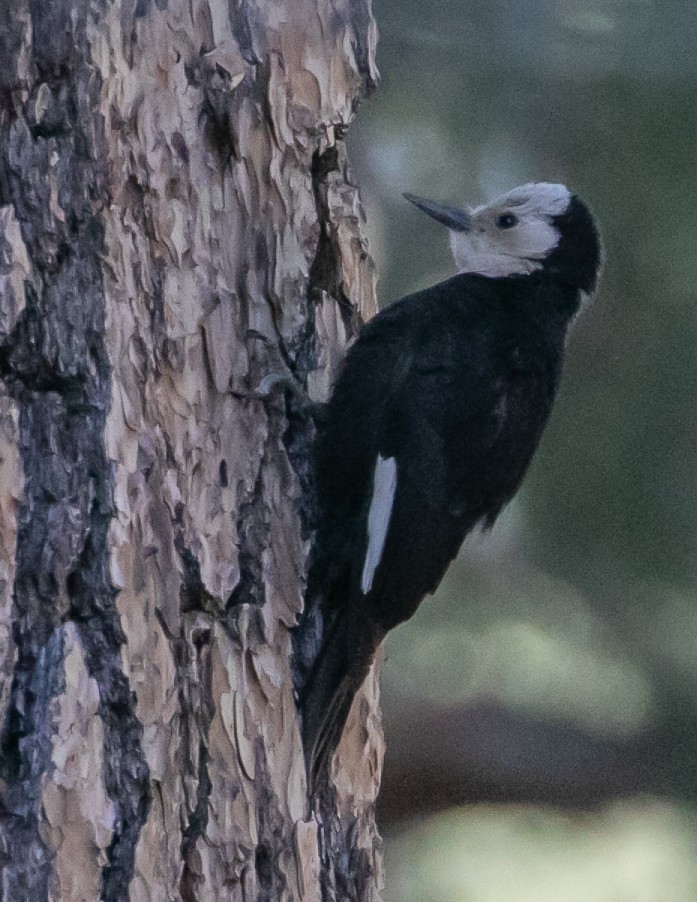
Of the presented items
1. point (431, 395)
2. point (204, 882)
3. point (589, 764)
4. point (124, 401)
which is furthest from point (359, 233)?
point (589, 764)

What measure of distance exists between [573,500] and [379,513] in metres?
1.38

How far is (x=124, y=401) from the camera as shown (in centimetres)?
173

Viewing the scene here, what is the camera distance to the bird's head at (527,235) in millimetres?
2678

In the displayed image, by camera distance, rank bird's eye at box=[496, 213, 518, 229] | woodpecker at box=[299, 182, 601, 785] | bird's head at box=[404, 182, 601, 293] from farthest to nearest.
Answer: bird's eye at box=[496, 213, 518, 229]
bird's head at box=[404, 182, 601, 293]
woodpecker at box=[299, 182, 601, 785]

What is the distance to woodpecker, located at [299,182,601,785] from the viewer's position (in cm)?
203

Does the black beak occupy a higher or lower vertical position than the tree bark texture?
higher

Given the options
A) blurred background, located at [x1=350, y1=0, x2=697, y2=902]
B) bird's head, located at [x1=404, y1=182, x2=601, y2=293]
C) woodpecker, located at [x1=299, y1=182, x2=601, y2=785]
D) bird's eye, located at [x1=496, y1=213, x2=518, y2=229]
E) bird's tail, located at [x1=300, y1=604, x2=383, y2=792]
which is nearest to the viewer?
bird's tail, located at [x1=300, y1=604, x2=383, y2=792]

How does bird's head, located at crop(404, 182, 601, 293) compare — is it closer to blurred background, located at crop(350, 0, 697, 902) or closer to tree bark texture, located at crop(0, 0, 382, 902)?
blurred background, located at crop(350, 0, 697, 902)

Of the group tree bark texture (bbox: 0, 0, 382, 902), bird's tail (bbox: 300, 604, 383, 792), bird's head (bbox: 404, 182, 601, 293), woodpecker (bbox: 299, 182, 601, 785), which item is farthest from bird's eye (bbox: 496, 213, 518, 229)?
bird's tail (bbox: 300, 604, 383, 792)

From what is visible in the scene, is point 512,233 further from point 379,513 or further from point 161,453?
point 161,453

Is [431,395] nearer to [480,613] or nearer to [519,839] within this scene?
[480,613]

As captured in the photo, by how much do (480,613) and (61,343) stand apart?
1.95 meters

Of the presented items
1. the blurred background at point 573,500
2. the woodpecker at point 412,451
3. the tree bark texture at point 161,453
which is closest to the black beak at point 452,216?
the woodpecker at point 412,451

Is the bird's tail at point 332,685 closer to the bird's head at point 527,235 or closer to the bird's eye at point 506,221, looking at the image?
the bird's head at point 527,235
